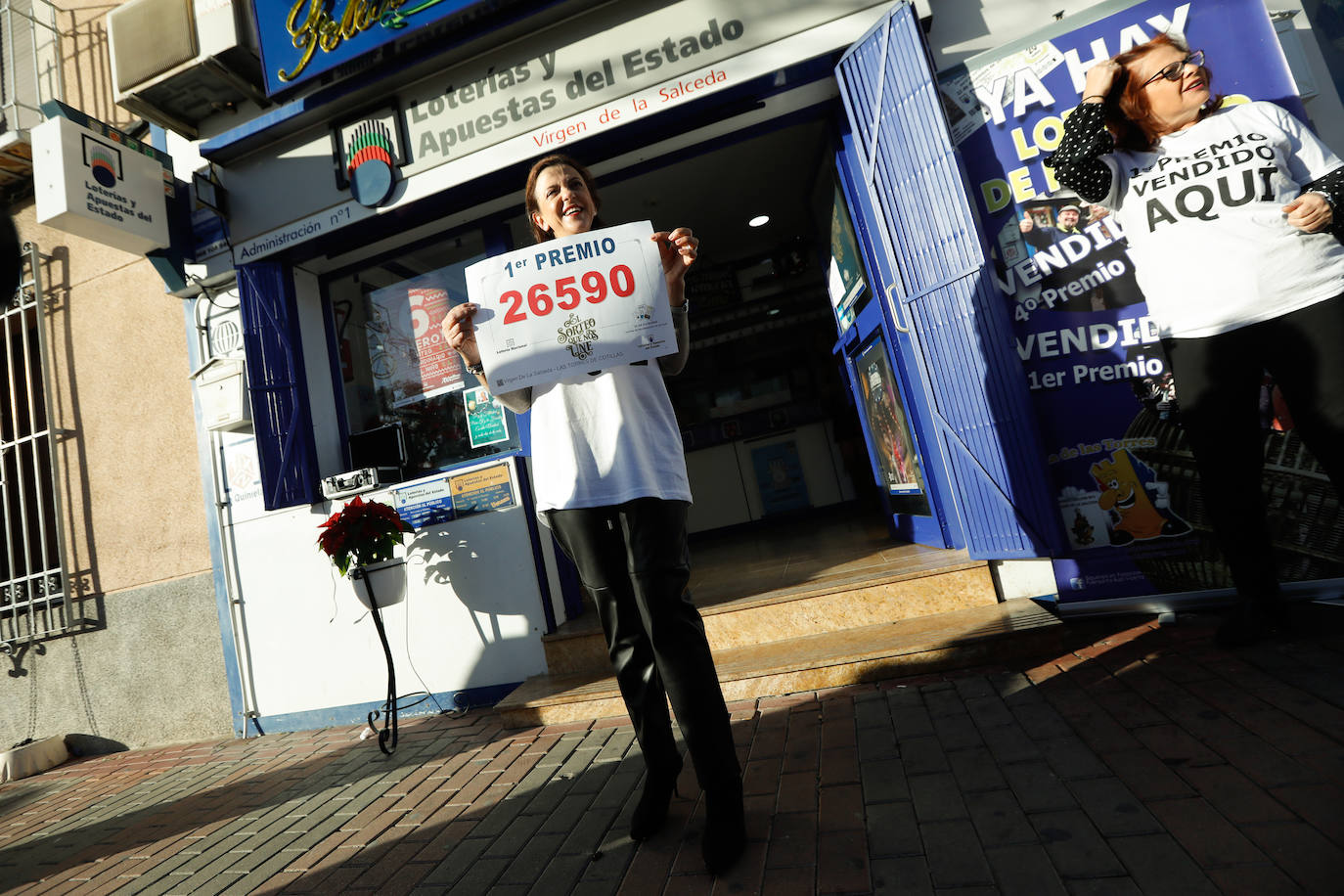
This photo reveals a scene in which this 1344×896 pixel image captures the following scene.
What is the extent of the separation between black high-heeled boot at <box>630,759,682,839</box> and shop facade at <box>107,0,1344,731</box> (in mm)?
2071

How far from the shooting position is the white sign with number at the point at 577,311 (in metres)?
1.88

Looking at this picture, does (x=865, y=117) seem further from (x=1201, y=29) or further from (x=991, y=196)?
(x=1201, y=29)

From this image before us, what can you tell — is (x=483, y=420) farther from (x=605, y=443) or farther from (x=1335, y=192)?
(x=1335, y=192)

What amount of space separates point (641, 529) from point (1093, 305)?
251 centimetres

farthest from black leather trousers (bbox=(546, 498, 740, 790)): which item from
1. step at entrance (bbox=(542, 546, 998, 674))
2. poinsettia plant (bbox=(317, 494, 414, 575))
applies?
poinsettia plant (bbox=(317, 494, 414, 575))

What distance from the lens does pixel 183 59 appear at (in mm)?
4609

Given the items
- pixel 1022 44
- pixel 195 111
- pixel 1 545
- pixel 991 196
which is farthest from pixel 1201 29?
pixel 1 545

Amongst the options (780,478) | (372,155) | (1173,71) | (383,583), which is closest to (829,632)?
(383,583)

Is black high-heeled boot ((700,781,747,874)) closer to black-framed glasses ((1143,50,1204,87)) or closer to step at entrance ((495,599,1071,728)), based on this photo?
Result: step at entrance ((495,599,1071,728))

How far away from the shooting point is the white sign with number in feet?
6.15

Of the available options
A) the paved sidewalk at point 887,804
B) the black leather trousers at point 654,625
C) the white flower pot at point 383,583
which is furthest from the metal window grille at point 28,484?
the black leather trousers at point 654,625

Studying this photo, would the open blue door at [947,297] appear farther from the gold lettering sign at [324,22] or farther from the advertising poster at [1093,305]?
the gold lettering sign at [324,22]

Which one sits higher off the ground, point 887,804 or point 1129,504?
point 1129,504

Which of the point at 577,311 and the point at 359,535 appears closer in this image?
the point at 577,311
